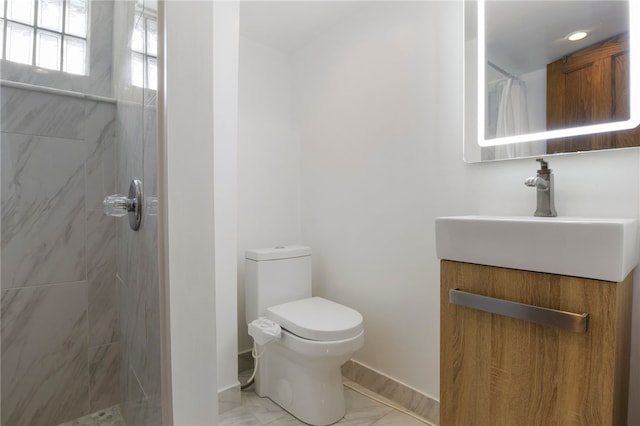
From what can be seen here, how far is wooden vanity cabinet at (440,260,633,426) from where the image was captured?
0.85 m

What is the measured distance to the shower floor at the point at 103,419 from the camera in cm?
145

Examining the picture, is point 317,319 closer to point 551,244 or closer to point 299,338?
point 299,338

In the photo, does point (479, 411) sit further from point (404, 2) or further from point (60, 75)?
point (60, 75)

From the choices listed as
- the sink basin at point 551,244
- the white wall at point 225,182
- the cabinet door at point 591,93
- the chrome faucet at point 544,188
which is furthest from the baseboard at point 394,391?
the cabinet door at point 591,93

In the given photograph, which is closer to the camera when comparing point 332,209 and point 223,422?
point 223,422

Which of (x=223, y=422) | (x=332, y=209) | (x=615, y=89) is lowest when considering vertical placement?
(x=223, y=422)

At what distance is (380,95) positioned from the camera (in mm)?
1812

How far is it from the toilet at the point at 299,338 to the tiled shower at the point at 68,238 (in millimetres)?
645

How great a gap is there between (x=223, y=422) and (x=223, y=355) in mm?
296

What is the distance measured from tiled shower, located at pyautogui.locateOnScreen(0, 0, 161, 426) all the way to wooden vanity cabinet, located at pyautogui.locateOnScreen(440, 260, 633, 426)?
3.56ft

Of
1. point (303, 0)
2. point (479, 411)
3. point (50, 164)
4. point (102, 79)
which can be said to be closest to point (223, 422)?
point (479, 411)

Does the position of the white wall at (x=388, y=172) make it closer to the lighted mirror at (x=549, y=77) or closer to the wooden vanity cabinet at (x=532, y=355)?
the lighted mirror at (x=549, y=77)

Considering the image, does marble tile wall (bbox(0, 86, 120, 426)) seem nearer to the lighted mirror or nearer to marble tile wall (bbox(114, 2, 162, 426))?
marble tile wall (bbox(114, 2, 162, 426))

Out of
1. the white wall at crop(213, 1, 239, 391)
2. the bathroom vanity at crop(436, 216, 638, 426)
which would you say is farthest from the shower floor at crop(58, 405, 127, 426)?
the bathroom vanity at crop(436, 216, 638, 426)
